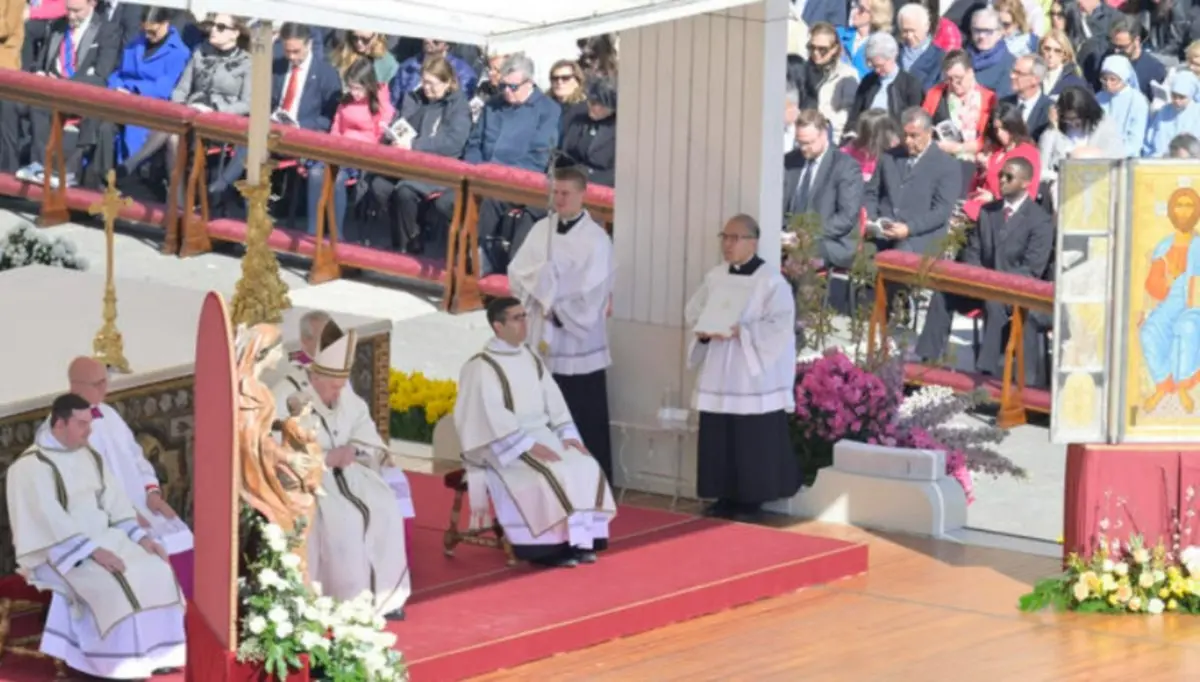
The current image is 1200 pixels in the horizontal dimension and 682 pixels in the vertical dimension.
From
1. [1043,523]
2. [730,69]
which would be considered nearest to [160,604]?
[730,69]

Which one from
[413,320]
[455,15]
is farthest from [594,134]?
[455,15]

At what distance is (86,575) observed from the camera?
12.9 meters

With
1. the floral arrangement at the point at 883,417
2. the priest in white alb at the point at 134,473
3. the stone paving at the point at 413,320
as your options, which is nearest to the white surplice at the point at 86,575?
the priest in white alb at the point at 134,473

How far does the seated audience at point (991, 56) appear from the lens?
20.2 meters

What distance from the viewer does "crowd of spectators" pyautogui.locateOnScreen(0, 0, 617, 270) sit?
778 inches

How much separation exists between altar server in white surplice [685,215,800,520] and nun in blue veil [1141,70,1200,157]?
444cm

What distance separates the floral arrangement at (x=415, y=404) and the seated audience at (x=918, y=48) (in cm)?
441

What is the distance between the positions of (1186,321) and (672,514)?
9.23 ft

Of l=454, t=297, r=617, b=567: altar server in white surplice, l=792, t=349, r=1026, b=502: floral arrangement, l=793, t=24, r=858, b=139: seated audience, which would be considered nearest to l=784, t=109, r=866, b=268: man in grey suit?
l=793, t=24, r=858, b=139: seated audience

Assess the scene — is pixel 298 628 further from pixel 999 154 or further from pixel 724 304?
pixel 999 154

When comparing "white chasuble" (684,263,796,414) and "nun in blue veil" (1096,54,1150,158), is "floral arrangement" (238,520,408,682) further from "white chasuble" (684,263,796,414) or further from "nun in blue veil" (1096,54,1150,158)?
"nun in blue veil" (1096,54,1150,158)

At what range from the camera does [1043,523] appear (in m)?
17.1

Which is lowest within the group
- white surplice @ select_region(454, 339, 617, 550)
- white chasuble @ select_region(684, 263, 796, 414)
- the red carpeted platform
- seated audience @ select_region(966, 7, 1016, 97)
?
the red carpeted platform

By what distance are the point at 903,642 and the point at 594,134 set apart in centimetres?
618
